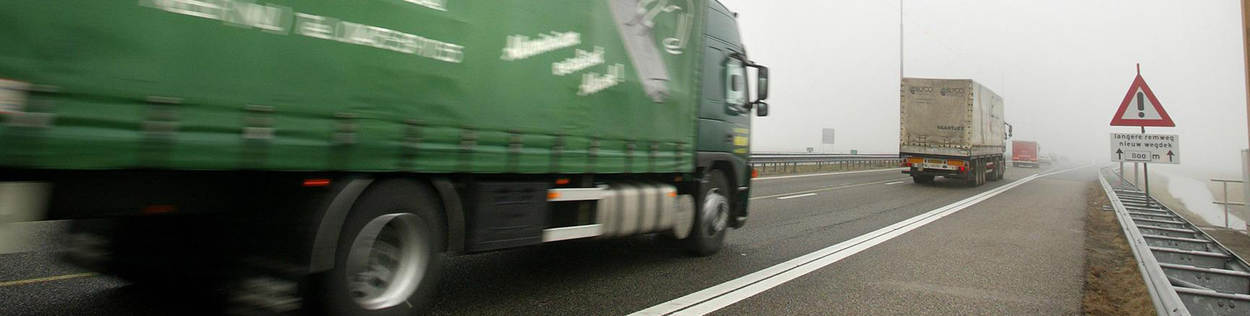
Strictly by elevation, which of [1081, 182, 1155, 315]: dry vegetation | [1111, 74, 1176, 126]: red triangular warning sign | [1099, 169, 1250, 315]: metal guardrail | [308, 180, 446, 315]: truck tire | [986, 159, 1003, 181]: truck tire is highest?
[1111, 74, 1176, 126]: red triangular warning sign

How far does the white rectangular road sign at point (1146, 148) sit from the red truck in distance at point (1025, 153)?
5260cm

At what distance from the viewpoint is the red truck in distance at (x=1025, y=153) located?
57375 millimetres

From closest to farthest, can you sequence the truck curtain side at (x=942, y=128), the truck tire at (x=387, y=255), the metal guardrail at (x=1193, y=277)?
the truck tire at (x=387, y=255), the metal guardrail at (x=1193, y=277), the truck curtain side at (x=942, y=128)

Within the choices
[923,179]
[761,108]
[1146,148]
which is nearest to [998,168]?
[923,179]

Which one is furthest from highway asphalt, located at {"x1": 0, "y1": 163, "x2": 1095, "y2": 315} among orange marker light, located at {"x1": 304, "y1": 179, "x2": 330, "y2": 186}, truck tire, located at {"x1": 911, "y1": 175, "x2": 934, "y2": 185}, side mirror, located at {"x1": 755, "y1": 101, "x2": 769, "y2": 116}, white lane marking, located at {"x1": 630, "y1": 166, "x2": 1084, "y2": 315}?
truck tire, located at {"x1": 911, "y1": 175, "x2": 934, "y2": 185}

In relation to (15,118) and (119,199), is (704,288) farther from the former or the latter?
(15,118)

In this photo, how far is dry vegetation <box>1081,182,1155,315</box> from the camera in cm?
458

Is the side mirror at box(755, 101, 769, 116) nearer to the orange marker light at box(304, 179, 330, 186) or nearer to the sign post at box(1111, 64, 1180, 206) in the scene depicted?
the orange marker light at box(304, 179, 330, 186)

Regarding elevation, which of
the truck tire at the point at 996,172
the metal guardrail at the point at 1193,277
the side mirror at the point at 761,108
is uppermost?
the side mirror at the point at 761,108

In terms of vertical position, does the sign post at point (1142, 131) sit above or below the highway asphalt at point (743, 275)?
above

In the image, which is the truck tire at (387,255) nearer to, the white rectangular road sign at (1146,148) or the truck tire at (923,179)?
the white rectangular road sign at (1146,148)

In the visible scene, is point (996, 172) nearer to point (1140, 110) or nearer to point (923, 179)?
point (923, 179)

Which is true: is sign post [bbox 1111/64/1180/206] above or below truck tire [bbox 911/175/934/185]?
above

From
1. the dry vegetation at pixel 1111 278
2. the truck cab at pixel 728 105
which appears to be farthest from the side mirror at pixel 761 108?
the dry vegetation at pixel 1111 278
